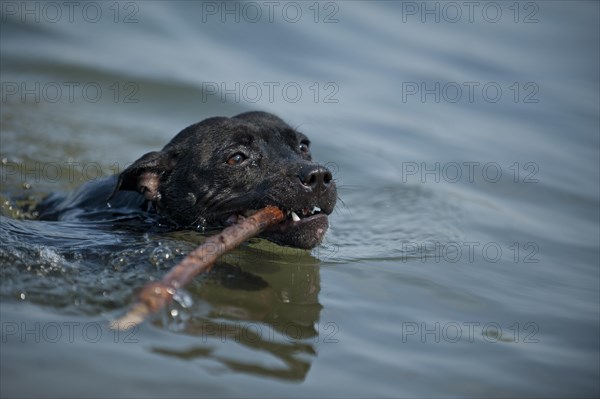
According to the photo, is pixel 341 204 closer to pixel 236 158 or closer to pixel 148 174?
pixel 236 158

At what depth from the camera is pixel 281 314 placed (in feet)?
19.6

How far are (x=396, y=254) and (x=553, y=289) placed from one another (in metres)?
1.34

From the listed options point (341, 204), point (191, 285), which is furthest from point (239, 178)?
point (341, 204)

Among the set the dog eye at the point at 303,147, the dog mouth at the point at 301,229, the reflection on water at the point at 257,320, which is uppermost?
the dog eye at the point at 303,147

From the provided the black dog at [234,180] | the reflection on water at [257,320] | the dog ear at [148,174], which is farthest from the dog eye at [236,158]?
the reflection on water at [257,320]

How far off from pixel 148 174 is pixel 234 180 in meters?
0.83

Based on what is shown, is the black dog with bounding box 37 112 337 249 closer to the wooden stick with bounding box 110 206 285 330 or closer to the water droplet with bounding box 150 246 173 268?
the wooden stick with bounding box 110 206 285 330

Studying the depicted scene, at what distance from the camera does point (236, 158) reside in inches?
286

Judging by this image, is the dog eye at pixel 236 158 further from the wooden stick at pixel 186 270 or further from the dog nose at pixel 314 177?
the wooden stick at pixel 186 270

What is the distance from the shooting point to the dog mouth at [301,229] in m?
6.69

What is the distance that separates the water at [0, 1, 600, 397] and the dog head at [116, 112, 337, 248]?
1.04 ft

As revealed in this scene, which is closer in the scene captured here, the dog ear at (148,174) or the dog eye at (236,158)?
the dog eye at (236,158)

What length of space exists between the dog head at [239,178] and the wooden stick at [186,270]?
33cm

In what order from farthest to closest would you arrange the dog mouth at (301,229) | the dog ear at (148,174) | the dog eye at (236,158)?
the dog ear at (148,174), the dog eye at (236,158), the dog mouth at (301,229)
